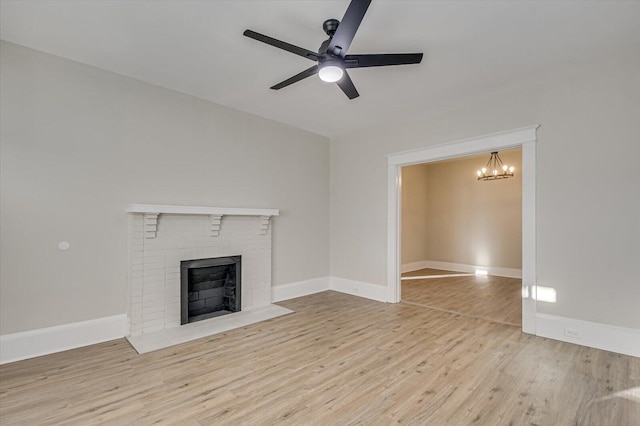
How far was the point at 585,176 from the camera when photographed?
3250 millimetres

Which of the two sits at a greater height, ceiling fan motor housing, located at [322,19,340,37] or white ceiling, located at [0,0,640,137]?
white ceiling, located at [0,0,640,137]

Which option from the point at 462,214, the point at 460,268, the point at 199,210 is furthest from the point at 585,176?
the point at 460,268

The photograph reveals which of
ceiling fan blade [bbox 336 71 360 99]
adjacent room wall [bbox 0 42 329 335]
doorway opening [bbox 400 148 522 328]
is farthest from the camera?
doorway opening [bbox 400 148 522 328]

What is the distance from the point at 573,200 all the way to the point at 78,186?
16.9 feet

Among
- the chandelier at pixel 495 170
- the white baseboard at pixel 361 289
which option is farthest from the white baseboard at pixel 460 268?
the white baseboard at pixel 361 289

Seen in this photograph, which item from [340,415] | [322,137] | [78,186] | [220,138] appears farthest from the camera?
[322,137]

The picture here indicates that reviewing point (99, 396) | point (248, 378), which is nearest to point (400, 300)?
point (248, 378)

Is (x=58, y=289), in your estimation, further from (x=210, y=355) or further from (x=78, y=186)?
(x=210, y=355)

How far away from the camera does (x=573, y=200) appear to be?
3.31m

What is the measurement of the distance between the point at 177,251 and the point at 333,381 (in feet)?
7.99

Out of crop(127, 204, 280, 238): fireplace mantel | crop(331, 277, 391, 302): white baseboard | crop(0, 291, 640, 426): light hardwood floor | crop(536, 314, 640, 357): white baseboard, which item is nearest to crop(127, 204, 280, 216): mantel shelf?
crop(127, 204, 280, 238): fireplace mantel

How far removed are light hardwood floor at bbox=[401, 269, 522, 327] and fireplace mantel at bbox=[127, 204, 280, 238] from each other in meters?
2.54

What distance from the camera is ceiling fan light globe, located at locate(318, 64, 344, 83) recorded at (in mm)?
2428

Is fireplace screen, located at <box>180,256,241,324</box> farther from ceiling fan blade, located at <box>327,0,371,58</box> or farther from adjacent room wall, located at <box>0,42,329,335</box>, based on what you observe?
ceiling fan blade, located at <box>327,0,371,58</box>
